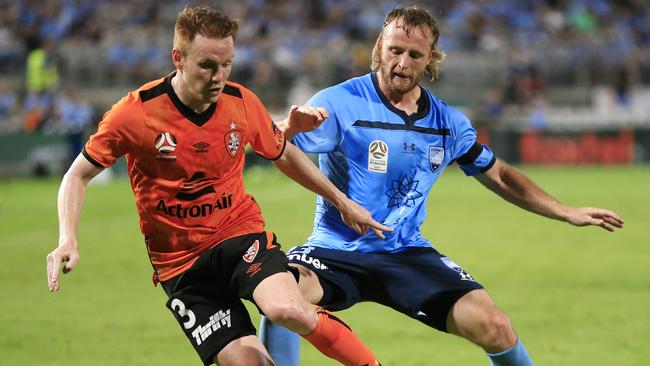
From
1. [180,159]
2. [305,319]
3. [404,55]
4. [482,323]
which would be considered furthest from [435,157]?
[180,159]

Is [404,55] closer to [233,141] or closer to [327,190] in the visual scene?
[327,190]

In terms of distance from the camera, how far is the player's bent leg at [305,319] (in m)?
4.80

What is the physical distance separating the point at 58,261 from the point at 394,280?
184 centimetres

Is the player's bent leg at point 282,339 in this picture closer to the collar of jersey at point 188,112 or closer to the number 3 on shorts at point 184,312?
the number 3 on shorts at point 184,312

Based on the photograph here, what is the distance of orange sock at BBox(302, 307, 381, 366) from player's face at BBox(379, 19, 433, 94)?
1.35 meters

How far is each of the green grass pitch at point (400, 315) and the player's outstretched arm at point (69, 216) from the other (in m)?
2.59

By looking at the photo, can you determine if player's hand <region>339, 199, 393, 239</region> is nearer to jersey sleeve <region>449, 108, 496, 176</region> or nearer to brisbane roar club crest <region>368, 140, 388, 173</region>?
brisbane roar club crest <region>368, 140, 388, 173</region>

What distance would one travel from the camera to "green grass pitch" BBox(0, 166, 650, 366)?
7574 mm

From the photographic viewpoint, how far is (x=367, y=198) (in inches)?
225

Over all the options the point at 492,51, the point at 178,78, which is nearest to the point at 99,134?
the point at 178,78

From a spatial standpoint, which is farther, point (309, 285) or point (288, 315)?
point (309, 285)

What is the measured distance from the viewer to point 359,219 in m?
5.27

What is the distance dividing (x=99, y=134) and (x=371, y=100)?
5.28 ft

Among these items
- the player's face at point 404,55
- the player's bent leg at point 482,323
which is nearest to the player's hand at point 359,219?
the player's bent leg at point 482,323
